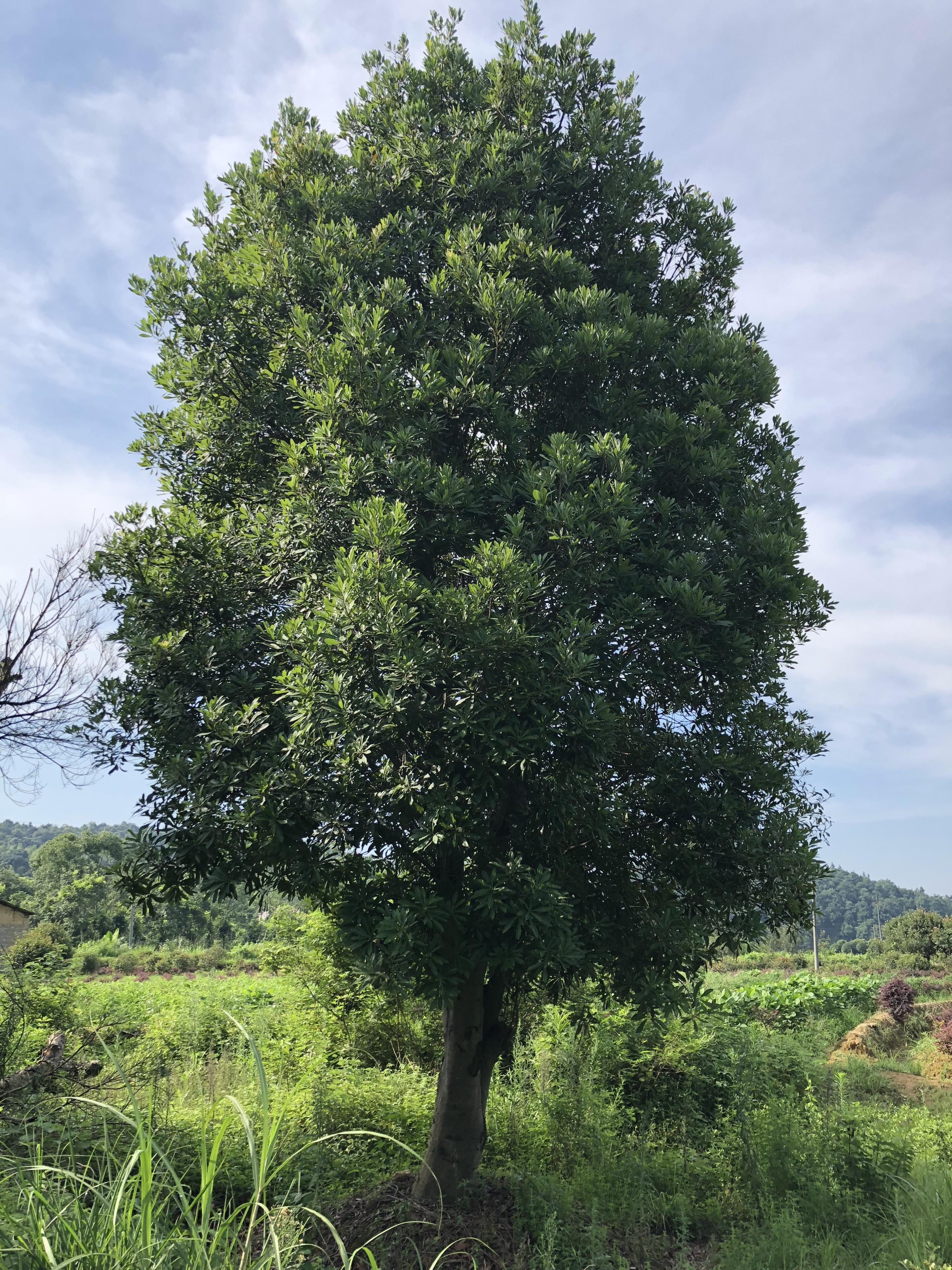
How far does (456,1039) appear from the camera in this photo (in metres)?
7.46

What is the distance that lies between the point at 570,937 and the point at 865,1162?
487cm

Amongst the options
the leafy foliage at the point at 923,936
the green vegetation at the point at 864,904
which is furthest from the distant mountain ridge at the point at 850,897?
the leafy foliage at the point at 923,936

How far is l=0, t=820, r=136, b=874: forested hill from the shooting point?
87.1 meters

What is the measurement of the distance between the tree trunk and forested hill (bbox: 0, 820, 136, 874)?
228 feet

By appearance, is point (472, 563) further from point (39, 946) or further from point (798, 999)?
point (798, 999)

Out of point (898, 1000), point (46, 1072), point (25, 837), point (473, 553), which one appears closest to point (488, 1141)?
point (46, 1072)

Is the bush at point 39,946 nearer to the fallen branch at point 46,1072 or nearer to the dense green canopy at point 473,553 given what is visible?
the fallen branch at point 46,1072

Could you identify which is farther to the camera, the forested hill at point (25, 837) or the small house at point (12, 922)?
the forested hill at point (25, 837)

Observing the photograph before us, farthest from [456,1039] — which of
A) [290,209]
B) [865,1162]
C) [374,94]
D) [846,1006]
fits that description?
[846,1006]

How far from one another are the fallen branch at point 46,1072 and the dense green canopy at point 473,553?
2145mm

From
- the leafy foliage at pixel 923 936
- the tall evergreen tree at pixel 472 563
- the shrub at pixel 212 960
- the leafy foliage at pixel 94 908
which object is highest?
the tall evergreen tree at pixel 472 563

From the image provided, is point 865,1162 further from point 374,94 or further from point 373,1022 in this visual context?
point 374,94

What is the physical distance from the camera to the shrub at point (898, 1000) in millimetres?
18375

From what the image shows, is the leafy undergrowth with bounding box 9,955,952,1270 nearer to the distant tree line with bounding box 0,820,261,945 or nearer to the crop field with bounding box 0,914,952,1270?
the crop field with bounding box 0,914,952,1270
